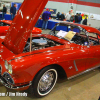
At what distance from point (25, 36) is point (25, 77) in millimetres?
779

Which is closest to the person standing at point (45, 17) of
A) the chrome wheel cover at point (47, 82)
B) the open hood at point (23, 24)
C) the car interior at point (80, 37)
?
the car interior at point (80, 37)

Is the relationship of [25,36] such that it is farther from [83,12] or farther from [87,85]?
[83,12]

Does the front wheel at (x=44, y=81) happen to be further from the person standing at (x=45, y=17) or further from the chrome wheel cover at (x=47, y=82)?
the person standing at (x=45, y=17)

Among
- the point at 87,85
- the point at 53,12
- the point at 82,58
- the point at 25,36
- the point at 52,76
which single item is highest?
the point at 53,12

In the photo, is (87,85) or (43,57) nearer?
(43,57)

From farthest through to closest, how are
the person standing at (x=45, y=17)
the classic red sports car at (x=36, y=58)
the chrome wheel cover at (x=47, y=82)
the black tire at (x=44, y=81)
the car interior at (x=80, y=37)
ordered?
1. the person standing at (x=45, y=17)
2. the car interior at (x=80, y=37)
3. the chrome wheel cover at (x=47, y=82)
4. the black tire at (x=44, y=81)
5. the classic red sports car at (x=36, y=58)

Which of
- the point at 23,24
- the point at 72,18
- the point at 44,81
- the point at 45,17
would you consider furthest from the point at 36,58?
the point at 72,18

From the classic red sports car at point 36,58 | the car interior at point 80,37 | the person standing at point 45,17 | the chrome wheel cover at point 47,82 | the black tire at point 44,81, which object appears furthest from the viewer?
the person standing at point 45,17

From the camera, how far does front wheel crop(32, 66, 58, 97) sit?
1868mm

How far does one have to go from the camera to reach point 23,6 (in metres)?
2.37

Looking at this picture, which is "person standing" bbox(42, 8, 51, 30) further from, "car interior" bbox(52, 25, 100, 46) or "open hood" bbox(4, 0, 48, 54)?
"open hood" bbox(4, 0, 48, 54)

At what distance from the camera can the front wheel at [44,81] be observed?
1.87 m

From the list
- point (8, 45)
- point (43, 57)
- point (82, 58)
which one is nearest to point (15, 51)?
point (8, 45)

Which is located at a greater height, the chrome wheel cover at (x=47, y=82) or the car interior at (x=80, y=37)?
the car interior at (x=80, y=37)
